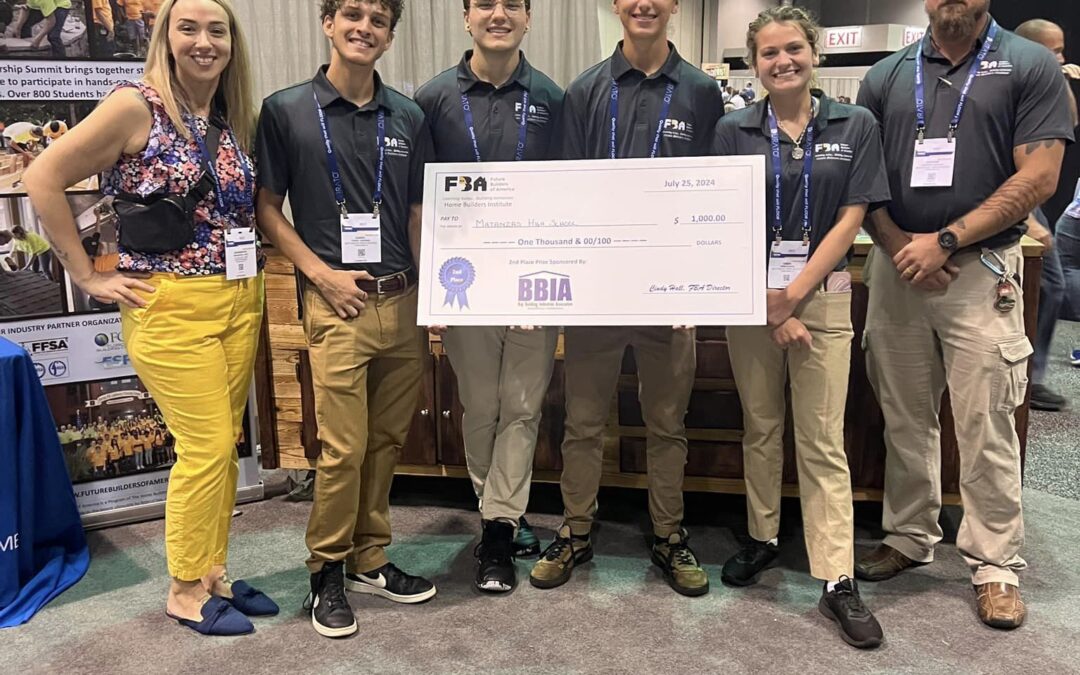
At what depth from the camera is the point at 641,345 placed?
92.9 inches

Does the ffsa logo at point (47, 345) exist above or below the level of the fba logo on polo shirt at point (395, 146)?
below

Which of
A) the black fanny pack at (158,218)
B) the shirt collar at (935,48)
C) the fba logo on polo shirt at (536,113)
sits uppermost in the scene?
the shirt collar at (935,48)

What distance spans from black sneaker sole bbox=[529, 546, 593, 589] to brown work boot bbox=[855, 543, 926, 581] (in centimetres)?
81

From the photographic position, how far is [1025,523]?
291cm

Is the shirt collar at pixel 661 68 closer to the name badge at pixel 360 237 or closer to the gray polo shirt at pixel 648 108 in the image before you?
the gray polo shirt at pixel 648 108

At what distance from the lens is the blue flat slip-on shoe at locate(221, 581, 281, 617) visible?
2.34 metres

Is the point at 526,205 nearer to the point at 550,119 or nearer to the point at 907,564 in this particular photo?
the point at 550,119

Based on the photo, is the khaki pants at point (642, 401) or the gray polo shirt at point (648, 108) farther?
the khaki pants at point (642, 401)


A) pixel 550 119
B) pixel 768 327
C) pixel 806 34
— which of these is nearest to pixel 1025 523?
pixel 768 327

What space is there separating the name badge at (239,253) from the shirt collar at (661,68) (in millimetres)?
1014

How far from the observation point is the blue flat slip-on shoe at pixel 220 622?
2.23 m

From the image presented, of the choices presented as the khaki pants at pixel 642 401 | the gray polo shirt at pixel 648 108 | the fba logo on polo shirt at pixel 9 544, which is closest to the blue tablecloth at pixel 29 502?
the fba logo on polo shirt at pixel 9 544

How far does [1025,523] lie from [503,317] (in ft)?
6.54

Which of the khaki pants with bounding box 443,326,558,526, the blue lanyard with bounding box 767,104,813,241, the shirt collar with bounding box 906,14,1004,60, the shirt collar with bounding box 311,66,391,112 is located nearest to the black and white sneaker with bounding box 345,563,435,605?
the khaki pants with bounding box 443,326,558,526
